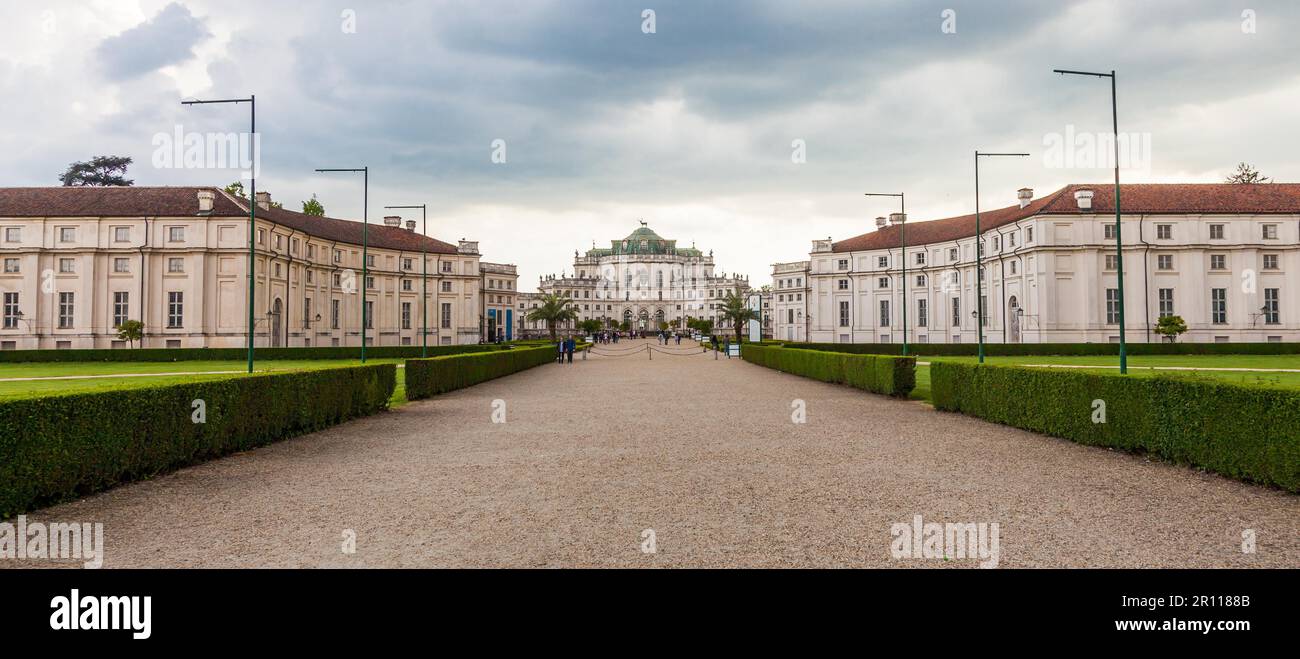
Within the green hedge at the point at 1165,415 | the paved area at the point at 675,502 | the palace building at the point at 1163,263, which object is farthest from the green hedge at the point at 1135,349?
the paved area at the point at 675,502

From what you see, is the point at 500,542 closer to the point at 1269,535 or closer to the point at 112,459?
the point at 112,459

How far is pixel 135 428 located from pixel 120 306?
1843 inches

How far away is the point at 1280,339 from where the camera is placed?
1886 inches

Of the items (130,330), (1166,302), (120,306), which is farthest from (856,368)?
(120,306)

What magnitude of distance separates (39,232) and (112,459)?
51091 mm

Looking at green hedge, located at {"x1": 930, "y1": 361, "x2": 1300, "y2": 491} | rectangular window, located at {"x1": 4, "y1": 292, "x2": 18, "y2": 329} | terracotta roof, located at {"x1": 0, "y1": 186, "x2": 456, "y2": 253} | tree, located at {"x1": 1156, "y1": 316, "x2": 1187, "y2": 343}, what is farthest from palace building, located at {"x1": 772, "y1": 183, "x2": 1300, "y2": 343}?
rectangular window, located at {"x1": 4, "y1": 292, "x2": 18, "y2": 329}

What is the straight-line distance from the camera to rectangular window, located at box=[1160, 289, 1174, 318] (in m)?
49.6

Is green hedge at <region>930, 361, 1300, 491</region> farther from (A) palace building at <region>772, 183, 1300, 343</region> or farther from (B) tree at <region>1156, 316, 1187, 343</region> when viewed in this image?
(A) palace building at <region>772, 183, 1300, 343</region>

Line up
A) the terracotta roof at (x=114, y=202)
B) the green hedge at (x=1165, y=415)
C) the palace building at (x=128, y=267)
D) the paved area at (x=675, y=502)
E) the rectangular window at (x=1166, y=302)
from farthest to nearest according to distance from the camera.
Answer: the rectangular window at (x=1166, y=302), the terracotta roof at (x=114, y=202), the palace building at (x=128, y=267), the green hedge at (x=1165, y=415), the paved area at (x=675, y=502)

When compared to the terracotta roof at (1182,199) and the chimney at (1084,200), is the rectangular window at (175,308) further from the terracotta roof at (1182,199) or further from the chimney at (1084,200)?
the chimney at (1084,200)

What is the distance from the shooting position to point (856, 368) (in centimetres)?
2034

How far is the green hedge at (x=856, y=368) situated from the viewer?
17.4 meters

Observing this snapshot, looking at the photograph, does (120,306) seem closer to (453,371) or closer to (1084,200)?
(453,371)

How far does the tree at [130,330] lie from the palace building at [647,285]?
114 meters
